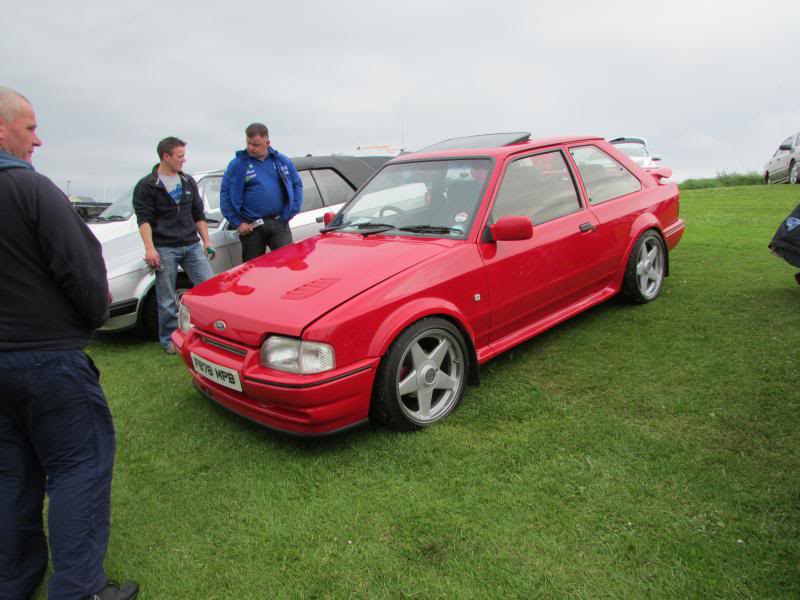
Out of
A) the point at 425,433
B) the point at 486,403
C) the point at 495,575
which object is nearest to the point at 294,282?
the point at 425,433

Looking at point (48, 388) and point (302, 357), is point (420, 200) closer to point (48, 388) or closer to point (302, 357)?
point (302, 357)

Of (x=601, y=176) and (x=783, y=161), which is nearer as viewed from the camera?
(x=601, y=176)

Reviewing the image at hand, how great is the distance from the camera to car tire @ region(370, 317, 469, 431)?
305 centimetres

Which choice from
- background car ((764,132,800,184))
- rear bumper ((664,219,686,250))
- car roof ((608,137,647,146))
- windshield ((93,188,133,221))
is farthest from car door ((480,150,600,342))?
background car ((764,132,800,184))

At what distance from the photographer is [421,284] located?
10.5 feet

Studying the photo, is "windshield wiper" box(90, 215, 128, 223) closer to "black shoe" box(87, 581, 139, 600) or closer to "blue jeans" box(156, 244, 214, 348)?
"blue jeans" box(156, 244, 214, 348)

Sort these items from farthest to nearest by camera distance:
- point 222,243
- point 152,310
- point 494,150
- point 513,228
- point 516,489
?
point 222,243 < point 152,310 < point 494,150 < point 513,228 < point 516,489

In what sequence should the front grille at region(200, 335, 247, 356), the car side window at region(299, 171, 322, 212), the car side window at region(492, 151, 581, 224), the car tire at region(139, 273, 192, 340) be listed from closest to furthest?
1. the front grille at region(200, 335, 247, 356)
2. the car side window at region(492, 151, 581, 224)
3. the car tire at region(139, 273, 192, 340)
4. the car side window at region(299, 171, 322, 212)

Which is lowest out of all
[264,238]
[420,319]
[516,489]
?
[516,489]

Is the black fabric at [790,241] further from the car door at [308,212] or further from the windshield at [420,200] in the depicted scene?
the car door at [308,212]

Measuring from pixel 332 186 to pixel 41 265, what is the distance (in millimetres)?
4674

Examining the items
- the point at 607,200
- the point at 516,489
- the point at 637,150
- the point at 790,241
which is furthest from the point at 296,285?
the point at 637,150

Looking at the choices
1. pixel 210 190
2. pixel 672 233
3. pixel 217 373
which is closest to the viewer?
pixel 217 373

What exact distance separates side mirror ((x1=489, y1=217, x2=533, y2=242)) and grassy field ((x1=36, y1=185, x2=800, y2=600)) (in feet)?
3.24
